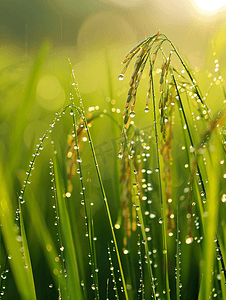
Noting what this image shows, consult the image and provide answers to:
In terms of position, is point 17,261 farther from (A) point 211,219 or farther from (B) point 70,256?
(A) point 211,219

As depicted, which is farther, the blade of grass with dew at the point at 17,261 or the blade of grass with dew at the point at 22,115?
the blade of grass with dew at the point at 22,115

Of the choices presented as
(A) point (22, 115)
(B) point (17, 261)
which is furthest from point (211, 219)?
(A) point (22, 115)

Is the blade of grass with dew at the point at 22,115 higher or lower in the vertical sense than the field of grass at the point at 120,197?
higher

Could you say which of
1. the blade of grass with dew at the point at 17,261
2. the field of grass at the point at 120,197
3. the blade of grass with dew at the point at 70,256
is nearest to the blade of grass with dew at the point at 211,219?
the field of grass at the point at 120,197

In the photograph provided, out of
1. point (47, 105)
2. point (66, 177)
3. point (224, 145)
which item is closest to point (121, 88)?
point (47, 105)

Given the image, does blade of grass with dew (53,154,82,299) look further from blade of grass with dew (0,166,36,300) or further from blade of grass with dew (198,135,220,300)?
blade of grass with dew (198,135,220,300)

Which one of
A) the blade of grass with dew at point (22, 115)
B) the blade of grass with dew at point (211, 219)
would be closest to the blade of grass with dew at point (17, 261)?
the blade of grass with dew at point (22, 115)

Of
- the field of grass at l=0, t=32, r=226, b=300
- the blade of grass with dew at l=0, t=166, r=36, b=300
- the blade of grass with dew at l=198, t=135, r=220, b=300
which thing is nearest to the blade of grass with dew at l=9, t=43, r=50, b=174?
the field of grass at l=0, t=32, r=226, b=300

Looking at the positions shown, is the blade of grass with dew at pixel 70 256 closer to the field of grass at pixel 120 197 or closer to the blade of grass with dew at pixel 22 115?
the field of grass at pixel 120 197
